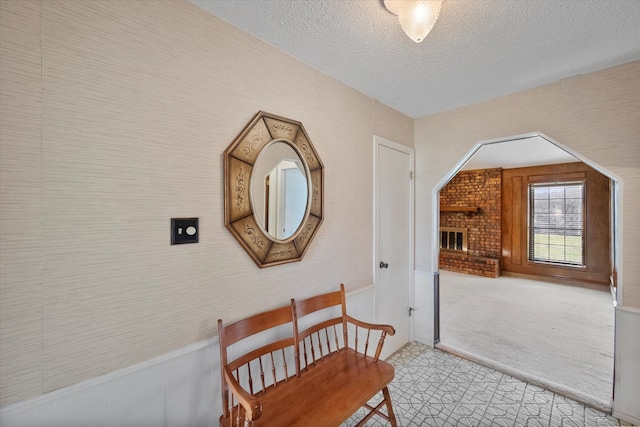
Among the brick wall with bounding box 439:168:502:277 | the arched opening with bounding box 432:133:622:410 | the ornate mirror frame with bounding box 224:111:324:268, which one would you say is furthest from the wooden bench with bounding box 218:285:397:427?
the brick wall with bounding box 439:168:502:277

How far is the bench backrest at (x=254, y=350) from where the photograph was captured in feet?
4.22

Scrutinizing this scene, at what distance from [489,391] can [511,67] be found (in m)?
2.40

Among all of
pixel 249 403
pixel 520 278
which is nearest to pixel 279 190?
pixel 249 403

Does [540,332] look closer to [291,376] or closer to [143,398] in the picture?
[291,376]

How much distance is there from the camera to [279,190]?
1.69m

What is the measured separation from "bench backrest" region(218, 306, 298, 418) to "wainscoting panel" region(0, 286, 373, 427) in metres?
0.08

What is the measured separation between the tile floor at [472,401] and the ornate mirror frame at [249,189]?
1.25 meters

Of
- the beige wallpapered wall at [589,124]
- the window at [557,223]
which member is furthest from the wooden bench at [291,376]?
the window at [557,223]

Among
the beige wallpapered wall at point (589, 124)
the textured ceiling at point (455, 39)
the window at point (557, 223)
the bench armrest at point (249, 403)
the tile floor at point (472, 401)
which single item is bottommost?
the tile floor at point (472, 401)

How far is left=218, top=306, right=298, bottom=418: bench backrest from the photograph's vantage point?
1287 millimetres

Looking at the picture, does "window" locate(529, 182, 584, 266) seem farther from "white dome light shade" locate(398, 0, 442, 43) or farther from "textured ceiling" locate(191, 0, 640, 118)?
"white dome light shade" locate(398, 0, 442, 43)

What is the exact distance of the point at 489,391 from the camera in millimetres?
2104

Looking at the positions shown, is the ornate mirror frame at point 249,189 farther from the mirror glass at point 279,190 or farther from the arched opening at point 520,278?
the arched opening at point 520,278

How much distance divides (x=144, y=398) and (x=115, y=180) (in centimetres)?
94
